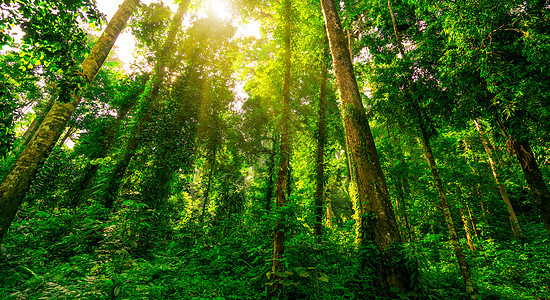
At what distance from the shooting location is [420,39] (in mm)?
8414

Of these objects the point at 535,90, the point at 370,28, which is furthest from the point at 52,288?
the point at 370,28

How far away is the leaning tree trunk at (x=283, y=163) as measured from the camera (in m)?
4.23

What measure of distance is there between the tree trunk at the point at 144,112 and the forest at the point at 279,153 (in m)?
0.07

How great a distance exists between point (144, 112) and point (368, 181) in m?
9.12

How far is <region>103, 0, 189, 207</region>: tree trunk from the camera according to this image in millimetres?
7180

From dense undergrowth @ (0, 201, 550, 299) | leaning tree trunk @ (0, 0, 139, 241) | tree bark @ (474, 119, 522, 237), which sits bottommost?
dense undergrowth @ (0, 201, 550, 299)

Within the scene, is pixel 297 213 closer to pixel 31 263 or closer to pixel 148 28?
pixel 31 263

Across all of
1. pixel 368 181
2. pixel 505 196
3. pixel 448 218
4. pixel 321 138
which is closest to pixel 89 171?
pixel 321 138

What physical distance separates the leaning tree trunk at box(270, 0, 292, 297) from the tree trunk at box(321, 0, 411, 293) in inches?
75.5

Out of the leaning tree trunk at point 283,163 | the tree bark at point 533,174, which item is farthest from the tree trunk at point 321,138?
the tree bark at point 533,174

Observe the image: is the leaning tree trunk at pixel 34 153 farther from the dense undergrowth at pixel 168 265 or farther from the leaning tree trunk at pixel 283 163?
the leaning tree trunk at pixel 283 163

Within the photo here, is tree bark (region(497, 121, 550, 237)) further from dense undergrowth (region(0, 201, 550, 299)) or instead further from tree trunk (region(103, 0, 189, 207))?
tree trunk (region(103, 0, 189, 207))

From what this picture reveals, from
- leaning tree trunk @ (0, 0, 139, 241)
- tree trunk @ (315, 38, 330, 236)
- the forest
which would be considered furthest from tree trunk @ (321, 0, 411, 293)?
leaning tree trunk @ (0, 0, 139, 241)

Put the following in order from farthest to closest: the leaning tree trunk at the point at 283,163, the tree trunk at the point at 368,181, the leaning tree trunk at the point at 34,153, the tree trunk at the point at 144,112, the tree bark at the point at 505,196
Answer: the tree bark at the point at 505,196 → the tree trunk at the point at 144,112 → the leaning tree trunk at the point at 283,163 → the leaning tree trunk at the point at 34,153 → the tree trunk at the point at 368,181
